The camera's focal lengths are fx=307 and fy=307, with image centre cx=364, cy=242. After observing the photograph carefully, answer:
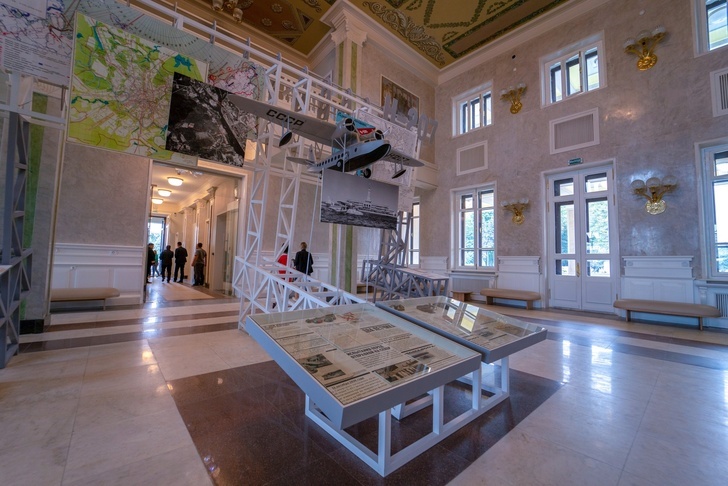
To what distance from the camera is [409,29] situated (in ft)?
26.7

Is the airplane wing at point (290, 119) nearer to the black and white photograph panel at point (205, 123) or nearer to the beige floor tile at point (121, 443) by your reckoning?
the black and white photograph panel at point (205, 123)

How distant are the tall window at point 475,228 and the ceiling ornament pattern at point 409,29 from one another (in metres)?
4.20

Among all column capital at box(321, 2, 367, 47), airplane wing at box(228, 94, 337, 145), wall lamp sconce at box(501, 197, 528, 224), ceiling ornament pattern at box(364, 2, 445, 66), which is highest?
ceiling ornament pattern at box(364, 2, 445, 66)

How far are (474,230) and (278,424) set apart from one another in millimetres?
8084

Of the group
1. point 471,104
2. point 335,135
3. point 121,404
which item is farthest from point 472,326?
point 471,104

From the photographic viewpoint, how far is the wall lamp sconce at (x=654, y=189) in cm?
564

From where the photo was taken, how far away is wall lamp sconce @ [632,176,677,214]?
5.64 m

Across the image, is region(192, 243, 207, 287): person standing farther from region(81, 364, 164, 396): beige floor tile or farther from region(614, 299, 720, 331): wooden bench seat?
region(614, 299, 720, 331): wooden bench seat

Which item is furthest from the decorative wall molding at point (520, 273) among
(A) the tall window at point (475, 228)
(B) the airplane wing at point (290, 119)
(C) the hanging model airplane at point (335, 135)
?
(B) the airplane wing at point (290, 119)

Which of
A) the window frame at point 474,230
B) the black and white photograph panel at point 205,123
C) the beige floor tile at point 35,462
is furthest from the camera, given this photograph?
the window frame at point 474,230

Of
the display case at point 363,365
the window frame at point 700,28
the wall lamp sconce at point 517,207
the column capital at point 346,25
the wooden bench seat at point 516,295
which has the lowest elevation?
the wooden bench seat at point 516,295

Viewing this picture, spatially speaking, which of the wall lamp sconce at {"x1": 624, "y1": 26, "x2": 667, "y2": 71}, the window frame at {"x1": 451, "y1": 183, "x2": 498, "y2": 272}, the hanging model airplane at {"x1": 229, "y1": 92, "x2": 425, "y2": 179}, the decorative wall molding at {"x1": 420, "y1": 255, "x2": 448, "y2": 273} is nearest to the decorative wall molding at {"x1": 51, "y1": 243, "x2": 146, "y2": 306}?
the hanging model airplane at {"x1": 229, "y1": 92, "x2": 425, "y2": 179}

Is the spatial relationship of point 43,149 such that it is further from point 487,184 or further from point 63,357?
point 487,184

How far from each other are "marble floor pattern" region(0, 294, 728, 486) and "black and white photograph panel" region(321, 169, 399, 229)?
1.50 metres
